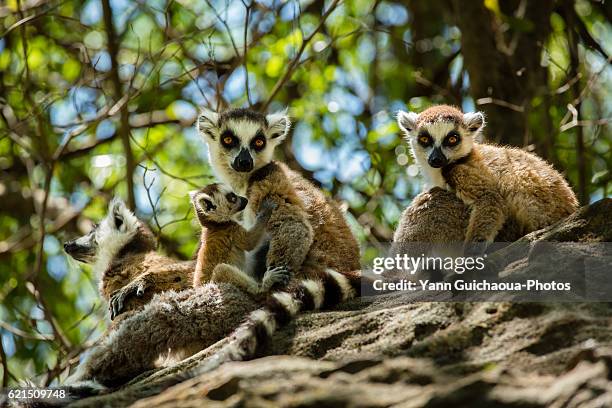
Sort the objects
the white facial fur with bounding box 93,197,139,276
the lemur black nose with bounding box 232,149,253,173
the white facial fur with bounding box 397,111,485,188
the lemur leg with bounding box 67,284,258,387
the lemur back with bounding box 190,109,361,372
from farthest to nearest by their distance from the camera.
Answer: the white facial fur with bounding box 93,197,139,276
the lemur black nose with bounding box 232,149,253,173
the white facial fur with bounding box 397,111,485,188
the lemur leg with bounding box 67,284,258,387
the lemur back with bounding box 190,109,361,372

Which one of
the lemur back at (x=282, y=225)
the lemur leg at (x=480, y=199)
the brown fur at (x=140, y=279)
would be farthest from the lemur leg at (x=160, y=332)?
the lemur leg at (x=480, y=199)

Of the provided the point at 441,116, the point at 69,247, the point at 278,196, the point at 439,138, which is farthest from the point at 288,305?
the point at 69,247

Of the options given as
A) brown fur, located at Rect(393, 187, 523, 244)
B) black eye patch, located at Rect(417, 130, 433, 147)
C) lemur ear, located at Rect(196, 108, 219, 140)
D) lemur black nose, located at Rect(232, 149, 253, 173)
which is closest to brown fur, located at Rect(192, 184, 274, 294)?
lemur black nose, located at Rect(232, 149, 253, 173)

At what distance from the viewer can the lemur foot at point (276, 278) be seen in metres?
6.09

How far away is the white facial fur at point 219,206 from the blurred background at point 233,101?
4.28ft

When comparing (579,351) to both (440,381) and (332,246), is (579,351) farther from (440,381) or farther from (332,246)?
(332,246)

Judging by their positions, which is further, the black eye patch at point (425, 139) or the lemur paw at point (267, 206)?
the black eye patch at point (425, 139)

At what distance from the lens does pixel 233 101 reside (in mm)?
11422

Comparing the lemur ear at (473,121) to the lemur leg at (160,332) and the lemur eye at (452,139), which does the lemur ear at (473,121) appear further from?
the lemur leg at (160,332)

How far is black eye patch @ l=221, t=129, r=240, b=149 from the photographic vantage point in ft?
24.5

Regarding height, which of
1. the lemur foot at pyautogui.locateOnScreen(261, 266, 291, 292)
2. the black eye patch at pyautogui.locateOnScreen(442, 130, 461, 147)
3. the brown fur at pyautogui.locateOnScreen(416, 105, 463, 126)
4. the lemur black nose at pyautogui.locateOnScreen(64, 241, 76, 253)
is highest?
the brown fur at pyautogui.locateOnScreen(416, 105, 463, 126)

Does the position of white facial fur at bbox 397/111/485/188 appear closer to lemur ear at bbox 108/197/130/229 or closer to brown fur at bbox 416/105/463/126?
brown fur at bbox 416/105/463/126

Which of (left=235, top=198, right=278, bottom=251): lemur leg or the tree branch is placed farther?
the tree branch

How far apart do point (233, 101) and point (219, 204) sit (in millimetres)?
4787
